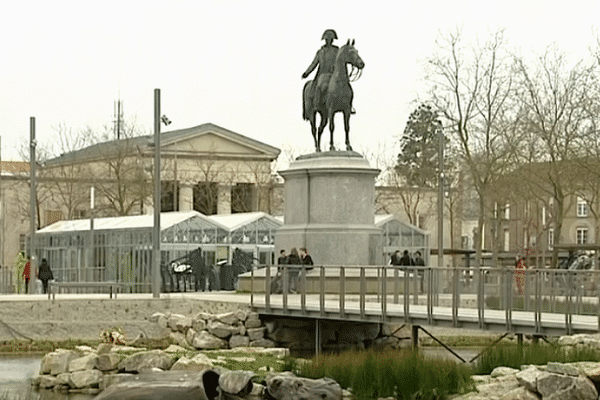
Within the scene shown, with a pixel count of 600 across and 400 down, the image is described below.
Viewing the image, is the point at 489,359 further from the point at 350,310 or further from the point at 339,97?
the point at 339,97

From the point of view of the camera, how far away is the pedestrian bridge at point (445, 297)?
33.5 m

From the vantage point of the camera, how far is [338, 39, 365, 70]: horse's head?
51312 mm

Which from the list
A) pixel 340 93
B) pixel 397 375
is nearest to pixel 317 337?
pixel 340 93

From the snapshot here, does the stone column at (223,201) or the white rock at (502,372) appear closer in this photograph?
the white rock at (502,372)

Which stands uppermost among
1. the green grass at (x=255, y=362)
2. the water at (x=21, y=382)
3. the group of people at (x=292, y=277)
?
the group of people at (x=292, y=277)

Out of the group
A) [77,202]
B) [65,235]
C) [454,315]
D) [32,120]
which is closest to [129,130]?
[77,202]

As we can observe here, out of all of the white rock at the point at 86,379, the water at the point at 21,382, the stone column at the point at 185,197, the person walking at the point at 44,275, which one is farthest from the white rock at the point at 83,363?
the stone column at the point at 185,197

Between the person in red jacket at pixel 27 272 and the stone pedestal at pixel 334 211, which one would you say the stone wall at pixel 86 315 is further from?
the person in red jacket at pixel 27 272

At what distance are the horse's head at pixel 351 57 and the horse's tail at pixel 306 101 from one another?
171 centimetres

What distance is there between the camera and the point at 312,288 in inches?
1656

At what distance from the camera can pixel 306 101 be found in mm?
52406

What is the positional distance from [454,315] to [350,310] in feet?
14.3

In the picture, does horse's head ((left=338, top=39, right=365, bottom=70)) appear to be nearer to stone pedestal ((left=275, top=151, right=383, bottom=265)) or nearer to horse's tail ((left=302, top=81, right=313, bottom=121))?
horse's tail ((left=302, top=81, right=313, bottom=121))

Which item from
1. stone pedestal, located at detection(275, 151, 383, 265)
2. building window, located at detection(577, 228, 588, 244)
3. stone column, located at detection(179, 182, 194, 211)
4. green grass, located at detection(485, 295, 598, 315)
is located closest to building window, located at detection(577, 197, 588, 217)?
building window, located at detection(577, 228, 588, 244)
